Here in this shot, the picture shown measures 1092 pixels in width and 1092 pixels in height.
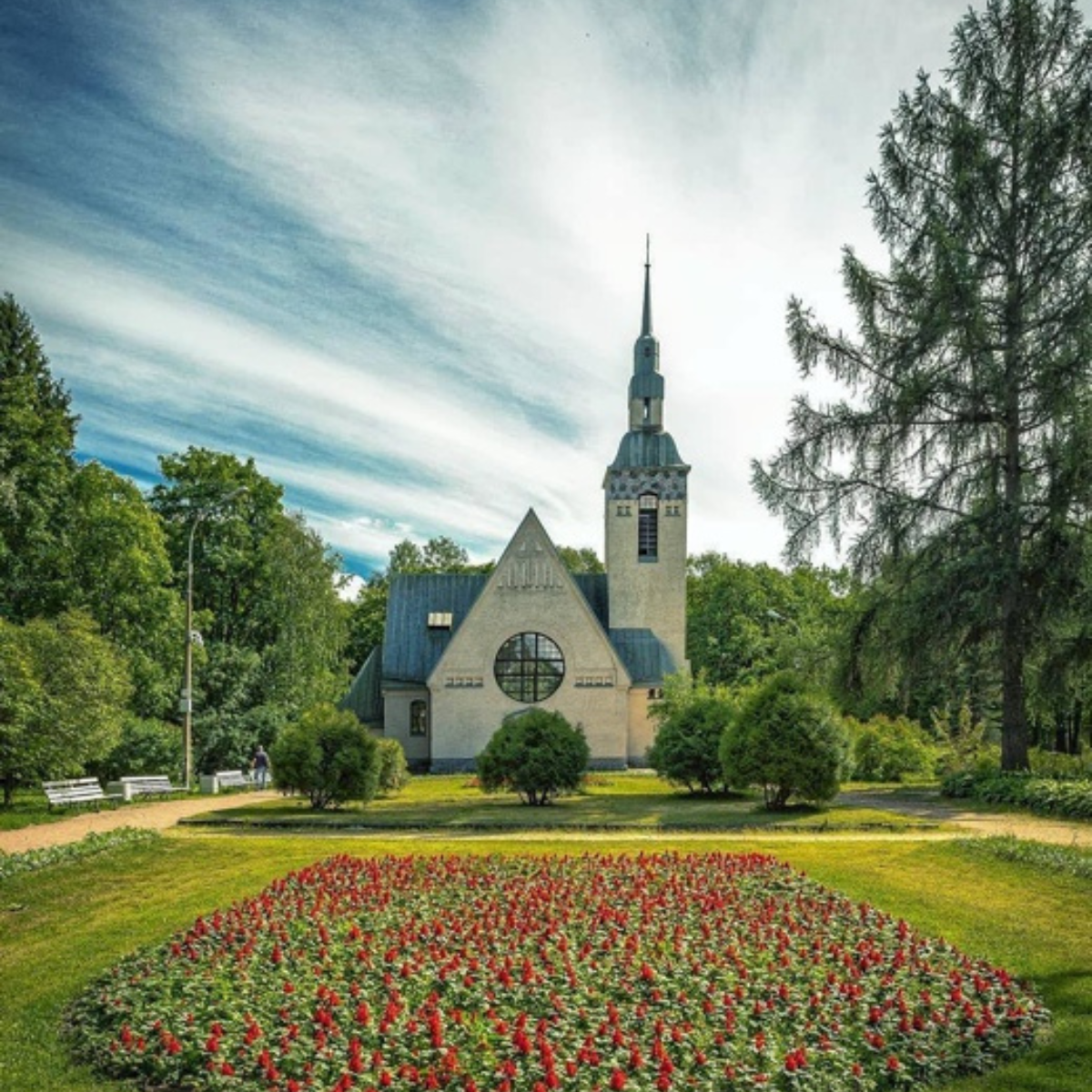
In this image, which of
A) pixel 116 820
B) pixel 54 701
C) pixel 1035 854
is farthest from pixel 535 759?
pixel 1035 854

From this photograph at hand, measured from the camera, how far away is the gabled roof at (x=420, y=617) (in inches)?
1522

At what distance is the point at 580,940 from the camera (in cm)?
844

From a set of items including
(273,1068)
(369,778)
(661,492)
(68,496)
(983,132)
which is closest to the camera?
(273,1068)

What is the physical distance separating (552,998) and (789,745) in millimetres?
13005

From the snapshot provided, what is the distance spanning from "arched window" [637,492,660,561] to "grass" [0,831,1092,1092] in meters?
25.2

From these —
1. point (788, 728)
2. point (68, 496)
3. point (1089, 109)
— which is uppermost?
point (1089, 109)

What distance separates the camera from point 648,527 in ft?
135

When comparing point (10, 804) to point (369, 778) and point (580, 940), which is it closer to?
point (369, 778)

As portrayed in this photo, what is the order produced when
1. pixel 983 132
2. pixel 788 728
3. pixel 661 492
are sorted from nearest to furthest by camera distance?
pixel 788 728, pixel 983 132, pixel 661 492

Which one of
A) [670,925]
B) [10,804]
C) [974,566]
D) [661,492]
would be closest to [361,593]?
[661,492]

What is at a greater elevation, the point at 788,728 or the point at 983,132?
the point at 983,132

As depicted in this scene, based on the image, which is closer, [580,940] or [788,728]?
[580,940]

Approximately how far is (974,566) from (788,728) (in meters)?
6.00

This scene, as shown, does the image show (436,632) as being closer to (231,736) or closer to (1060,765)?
(231,736)
